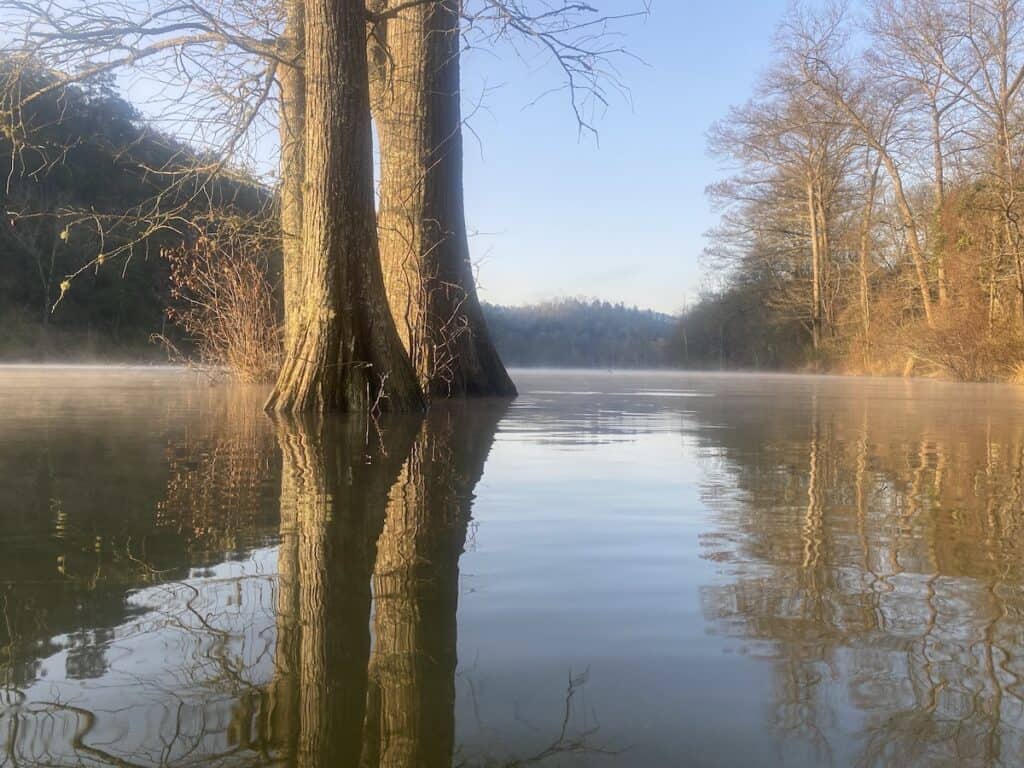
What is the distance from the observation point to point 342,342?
6.65 meters

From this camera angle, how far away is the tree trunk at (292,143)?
895 cm

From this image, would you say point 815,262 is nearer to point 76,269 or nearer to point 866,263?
point 866,263

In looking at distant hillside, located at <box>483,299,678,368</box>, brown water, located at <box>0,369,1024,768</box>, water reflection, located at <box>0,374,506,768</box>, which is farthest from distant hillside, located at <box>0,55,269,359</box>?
water reflection, located at <box>0,374,506,768</box>

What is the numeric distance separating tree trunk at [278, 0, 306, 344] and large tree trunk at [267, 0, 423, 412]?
68.1 inches

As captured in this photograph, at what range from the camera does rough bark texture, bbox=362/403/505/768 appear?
0.99 meters

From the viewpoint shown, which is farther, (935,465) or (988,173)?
(988,173)

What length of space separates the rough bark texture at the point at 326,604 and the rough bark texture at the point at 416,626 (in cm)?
2

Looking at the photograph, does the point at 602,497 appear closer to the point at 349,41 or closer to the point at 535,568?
the point at 535,568

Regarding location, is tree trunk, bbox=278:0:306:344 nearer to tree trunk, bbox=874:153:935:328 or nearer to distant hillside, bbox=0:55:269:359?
tree trunk, bbox=874:153:935:328

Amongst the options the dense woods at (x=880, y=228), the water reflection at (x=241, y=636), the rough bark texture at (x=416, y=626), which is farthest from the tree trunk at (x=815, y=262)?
the water reflection at (x=241, y=636)

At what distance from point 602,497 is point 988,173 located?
1592 cm

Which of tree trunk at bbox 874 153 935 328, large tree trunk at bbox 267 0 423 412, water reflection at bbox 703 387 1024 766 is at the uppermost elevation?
tree trunk at bbox 874 153 935 328

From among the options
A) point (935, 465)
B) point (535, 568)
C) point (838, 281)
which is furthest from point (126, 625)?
point (838, 281)

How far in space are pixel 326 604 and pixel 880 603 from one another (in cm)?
93
